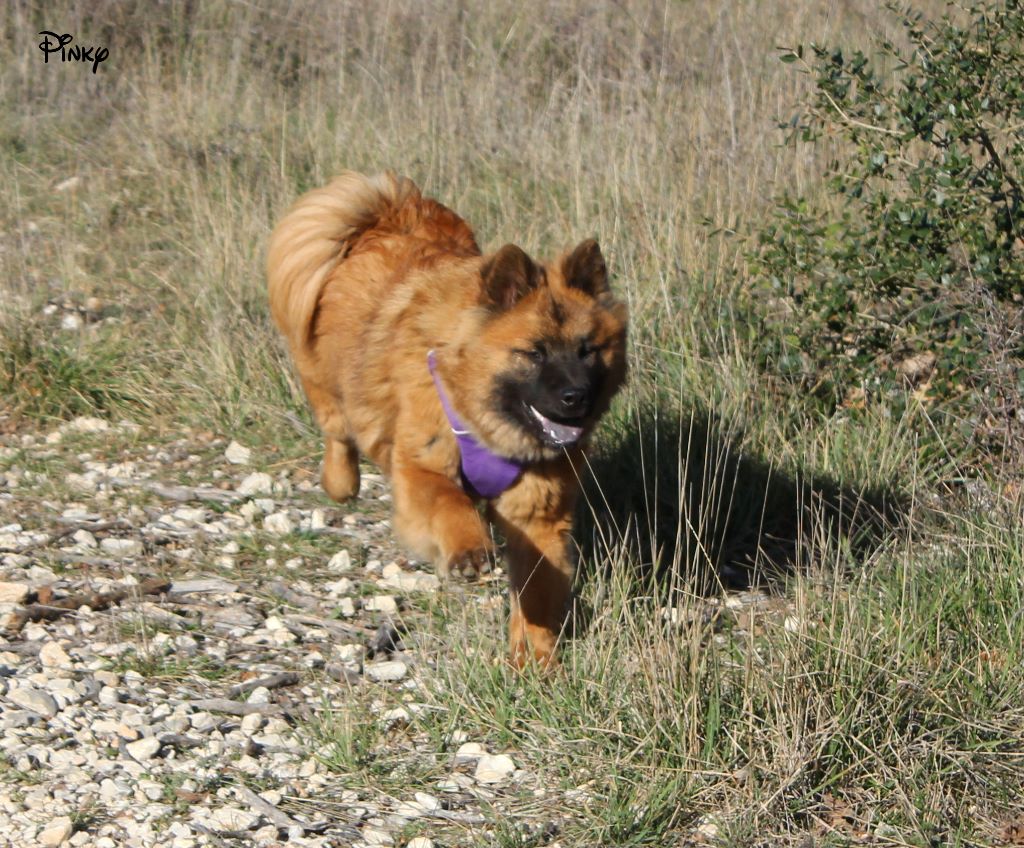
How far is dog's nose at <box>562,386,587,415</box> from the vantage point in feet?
12.5

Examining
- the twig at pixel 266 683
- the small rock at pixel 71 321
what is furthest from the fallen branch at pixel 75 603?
the small rock at pixel 71 321

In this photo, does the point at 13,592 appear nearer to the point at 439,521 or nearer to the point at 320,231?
the point at 439,521

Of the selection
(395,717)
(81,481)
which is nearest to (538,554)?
(395,717)

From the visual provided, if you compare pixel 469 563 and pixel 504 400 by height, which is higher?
pixel 504 400

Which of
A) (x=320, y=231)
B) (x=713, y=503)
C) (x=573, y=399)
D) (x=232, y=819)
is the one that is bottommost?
(x=232, y=819)

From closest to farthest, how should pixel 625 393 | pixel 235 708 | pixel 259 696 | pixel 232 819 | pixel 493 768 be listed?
1. pixel 232 819
2. pixel 493 768
3. pixel 235 708
4. pixel 259 696
5. pixel 625 393

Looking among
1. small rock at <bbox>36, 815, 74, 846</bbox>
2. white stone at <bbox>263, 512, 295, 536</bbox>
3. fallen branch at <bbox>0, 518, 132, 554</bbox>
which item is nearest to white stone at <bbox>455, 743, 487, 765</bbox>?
small rock at <bbox>36, 815, 74, 846</bbox>

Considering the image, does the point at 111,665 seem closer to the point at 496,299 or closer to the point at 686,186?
the point at 496,299

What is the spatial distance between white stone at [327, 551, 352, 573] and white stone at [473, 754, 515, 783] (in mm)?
1423

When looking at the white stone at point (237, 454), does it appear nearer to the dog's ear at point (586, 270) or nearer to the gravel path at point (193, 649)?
the gravel path at point (193, 649)

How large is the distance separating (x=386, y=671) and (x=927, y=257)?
2.69 m

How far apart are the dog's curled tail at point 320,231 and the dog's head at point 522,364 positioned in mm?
1071

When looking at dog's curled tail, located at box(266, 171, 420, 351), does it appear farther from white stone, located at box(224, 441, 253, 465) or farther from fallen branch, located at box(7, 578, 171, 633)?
fallen branch, located at box(7, 578, 171, 633)

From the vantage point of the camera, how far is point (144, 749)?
127 inches
